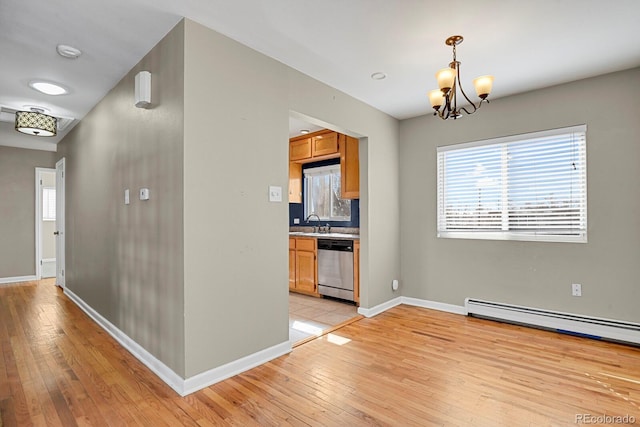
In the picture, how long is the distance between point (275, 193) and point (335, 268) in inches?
80.1

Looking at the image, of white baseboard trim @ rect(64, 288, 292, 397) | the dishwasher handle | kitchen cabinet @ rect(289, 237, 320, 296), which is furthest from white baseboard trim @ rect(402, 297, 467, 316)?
white baseboard trim @ rect(64, 288, 292, 397)

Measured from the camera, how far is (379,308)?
4.00 m

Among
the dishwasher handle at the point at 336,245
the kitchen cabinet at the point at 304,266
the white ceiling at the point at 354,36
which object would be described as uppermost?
the white ceiling at the point at 354,36

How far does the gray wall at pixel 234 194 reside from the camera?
7.29 feet

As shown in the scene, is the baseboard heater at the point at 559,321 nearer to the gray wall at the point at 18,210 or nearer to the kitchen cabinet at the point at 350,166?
the kitchen cabinet at the point at 350,166

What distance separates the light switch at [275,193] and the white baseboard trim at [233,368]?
1.22 meters

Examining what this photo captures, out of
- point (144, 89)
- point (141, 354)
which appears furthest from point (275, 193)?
point (141, 354)

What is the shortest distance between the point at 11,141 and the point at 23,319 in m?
3.54

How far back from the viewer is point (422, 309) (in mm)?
4141

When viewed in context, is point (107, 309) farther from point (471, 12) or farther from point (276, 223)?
point (471, 12)

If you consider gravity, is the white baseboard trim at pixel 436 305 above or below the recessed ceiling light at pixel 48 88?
below

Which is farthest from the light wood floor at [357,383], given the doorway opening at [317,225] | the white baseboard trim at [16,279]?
the white baseboard trim at [16,279]

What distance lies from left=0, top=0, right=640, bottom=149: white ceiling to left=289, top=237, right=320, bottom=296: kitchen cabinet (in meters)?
2.36

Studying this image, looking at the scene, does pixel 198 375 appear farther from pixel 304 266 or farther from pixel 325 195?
pixel 325 195
